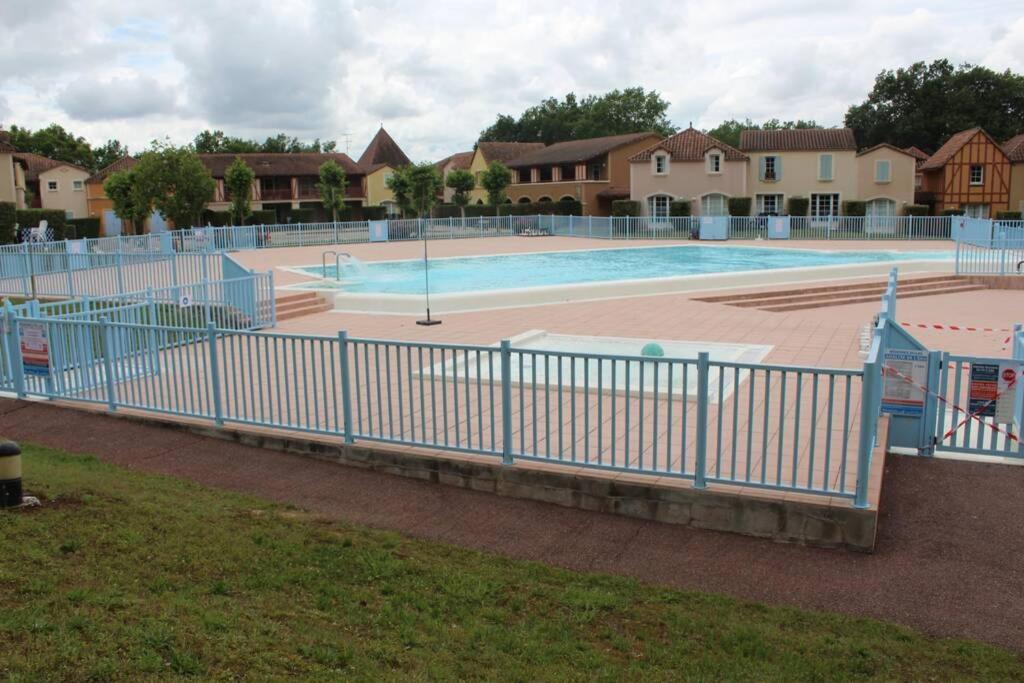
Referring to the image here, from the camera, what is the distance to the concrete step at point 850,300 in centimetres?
1842

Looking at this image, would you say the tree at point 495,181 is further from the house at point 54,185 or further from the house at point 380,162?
the house at point 54,185

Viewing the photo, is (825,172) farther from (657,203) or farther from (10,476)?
(10,476)

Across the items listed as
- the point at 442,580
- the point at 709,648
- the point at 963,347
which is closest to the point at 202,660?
the point at 442,580

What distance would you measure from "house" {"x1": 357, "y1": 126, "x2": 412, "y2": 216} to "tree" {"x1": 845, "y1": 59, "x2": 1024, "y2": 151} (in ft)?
137

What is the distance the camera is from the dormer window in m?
51.2

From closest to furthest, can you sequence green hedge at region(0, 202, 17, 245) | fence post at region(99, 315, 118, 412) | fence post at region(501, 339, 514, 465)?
fence post at region(501, 339, 514, 465), fence post at region(99, 315, 118, 412), green hedge at region(0, 202, 17, 245)

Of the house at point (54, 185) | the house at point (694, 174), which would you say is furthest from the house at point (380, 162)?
the house at point (694, 174)

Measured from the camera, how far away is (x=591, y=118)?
91750mm

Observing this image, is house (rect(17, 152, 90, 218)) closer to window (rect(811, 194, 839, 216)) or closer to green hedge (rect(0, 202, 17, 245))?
green hedge (rect(0, 202, 17, 245))

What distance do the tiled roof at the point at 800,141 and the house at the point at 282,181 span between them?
114 ft

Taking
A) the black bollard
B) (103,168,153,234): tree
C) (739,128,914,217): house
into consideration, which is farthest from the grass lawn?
(739,128,914,217): house

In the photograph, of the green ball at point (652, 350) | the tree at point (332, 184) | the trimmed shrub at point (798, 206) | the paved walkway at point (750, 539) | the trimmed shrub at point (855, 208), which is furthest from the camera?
the tree at point (332, 184)

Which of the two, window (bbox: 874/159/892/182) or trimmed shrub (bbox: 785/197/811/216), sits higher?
window (bbox: 874/159/892/182)

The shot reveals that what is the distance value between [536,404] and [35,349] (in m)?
6.16
